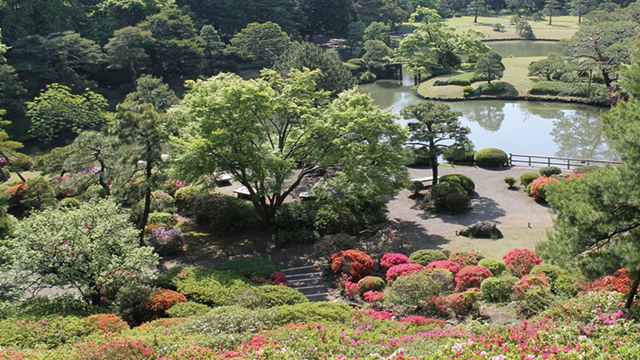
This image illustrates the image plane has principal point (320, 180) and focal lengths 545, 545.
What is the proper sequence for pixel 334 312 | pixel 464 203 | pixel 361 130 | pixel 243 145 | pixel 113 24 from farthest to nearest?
pixel 113 24 → pixel 464 203 → pixel 361 130 → pixel 243 145 → pixel 334 312

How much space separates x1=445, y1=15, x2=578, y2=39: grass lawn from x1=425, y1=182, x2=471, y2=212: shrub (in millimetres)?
57593

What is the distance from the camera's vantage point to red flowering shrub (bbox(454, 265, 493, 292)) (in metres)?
15.6

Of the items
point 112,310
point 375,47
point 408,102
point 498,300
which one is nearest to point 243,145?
point 112,310

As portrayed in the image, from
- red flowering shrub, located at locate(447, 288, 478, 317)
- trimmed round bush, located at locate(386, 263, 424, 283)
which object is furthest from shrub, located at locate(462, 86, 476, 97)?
red flowering shrub, located at locate(447, 288, 478, 317)

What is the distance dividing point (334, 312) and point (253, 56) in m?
45.2

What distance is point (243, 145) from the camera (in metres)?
19.9

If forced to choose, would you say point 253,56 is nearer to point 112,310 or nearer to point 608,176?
point 112,310

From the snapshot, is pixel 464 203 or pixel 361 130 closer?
pixel 361 130

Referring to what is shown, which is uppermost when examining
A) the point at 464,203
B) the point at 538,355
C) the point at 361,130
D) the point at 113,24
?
the point at 113,24

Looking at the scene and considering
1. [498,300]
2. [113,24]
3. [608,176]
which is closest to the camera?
[608,176]

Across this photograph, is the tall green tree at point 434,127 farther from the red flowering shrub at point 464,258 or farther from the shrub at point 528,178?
the red flowering shrub at point 464,258

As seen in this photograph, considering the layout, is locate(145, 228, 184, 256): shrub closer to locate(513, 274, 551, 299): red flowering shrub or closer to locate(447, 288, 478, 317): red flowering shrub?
locate(447, 288, 478, 317): red flowering shrub

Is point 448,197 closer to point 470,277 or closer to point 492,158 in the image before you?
point 492,158

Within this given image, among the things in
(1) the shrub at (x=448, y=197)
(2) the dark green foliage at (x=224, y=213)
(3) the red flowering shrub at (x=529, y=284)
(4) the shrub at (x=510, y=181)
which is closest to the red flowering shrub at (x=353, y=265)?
(3) the red flowering shrub at (x=529, y=284)
